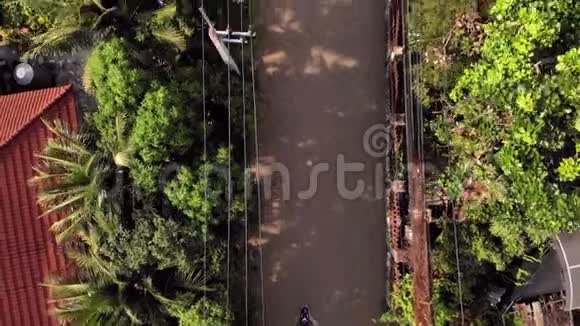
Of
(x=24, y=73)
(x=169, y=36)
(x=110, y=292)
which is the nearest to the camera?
(x=110, y=292)

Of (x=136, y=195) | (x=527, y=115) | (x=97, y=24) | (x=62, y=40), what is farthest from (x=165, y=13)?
(x=527, y=115)

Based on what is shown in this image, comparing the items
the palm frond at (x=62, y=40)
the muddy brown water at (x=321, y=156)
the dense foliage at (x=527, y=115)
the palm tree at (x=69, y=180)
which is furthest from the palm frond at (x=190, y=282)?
the dense foliage at (x=527, y=115)

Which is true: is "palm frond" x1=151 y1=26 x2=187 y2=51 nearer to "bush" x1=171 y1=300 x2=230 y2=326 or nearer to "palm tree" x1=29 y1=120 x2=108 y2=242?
"palm tree" x1=29 y1=120 x2=108 y2=242

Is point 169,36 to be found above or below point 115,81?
above

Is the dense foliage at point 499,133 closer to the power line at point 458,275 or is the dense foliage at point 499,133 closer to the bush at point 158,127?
the power line at point 458,275

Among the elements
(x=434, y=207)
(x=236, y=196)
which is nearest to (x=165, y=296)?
(x=236, y=196)

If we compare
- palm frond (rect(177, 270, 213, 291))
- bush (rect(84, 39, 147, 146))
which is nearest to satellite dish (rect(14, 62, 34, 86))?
bush (rect(84, 39, 147, 146))

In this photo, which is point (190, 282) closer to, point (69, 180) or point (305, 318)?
point (69, 180)
